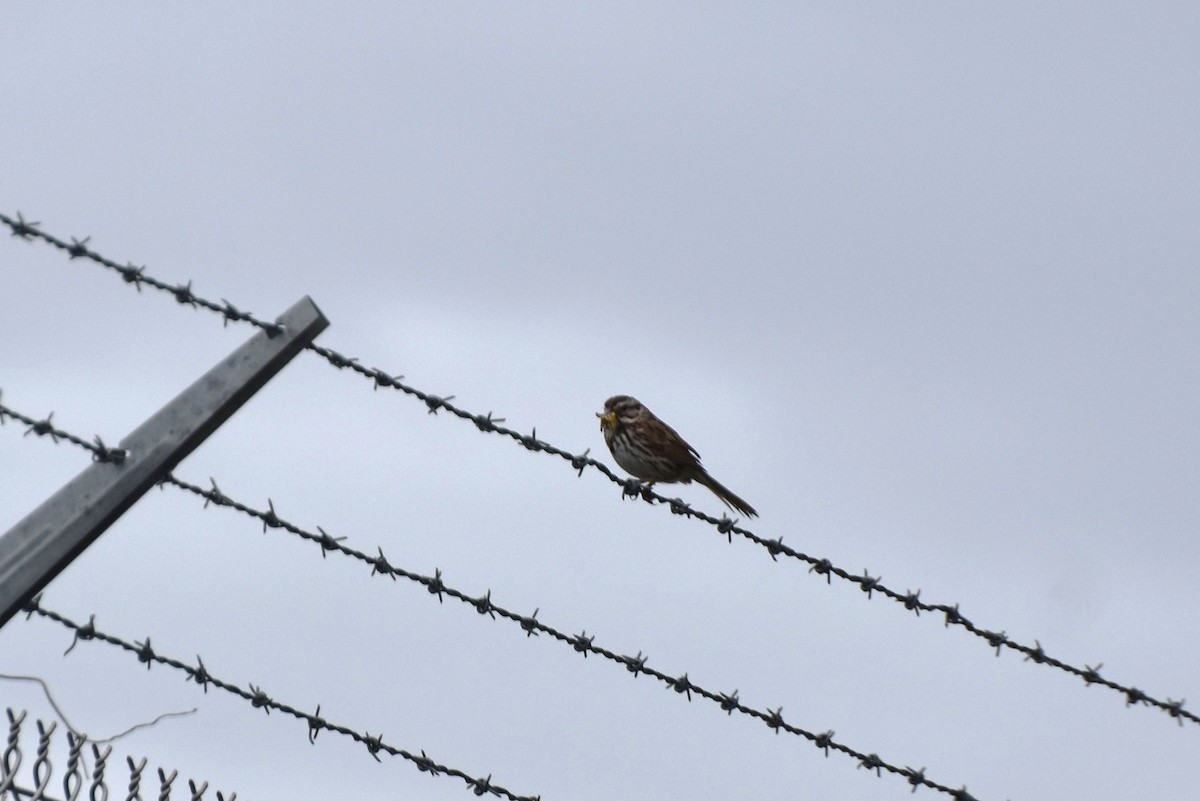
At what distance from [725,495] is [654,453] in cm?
50

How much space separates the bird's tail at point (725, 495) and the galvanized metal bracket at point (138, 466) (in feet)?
18.7

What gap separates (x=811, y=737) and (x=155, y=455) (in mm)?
2482

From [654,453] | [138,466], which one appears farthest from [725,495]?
[138,466]

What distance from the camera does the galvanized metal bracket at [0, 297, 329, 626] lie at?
3.70 meters

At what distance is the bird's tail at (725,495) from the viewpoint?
9.53 meters

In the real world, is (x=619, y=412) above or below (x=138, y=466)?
above

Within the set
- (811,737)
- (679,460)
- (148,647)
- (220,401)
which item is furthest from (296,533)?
(679,460)

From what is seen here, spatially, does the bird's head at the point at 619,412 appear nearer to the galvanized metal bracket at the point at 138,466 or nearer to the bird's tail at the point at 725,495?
the bird's tail at the point at 725,495

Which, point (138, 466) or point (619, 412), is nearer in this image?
point (138, 466)

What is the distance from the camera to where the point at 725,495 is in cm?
982

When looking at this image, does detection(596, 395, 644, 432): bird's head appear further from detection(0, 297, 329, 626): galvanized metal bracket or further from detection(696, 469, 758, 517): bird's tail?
detection(0, 297, 329, 626): galvanized metal bracket

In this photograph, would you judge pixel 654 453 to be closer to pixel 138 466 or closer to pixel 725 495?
pixel 725 495

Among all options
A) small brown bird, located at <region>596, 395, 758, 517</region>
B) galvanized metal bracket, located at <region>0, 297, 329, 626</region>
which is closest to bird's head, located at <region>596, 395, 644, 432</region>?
small brown bird, located at <region>596, 395, 758, 517</region>

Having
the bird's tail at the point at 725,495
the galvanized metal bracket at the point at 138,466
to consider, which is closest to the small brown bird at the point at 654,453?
the bird's tail at the point at 725,495
